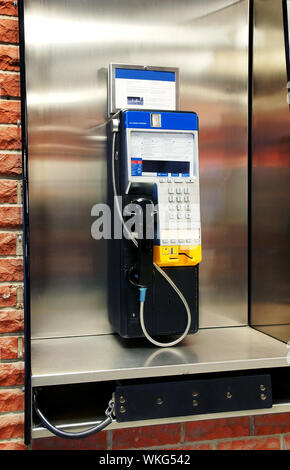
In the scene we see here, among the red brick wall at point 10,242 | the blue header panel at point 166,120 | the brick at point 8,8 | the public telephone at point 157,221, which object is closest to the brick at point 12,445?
the red brick wall at point 10,242

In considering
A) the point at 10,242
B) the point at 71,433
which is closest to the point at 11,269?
the point at 10,242

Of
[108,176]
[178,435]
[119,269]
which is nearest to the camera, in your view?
[119,269]

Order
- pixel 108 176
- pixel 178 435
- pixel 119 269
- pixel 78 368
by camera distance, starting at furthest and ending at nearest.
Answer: pixel 178 435 → pixel 108 176 → pixel 119 269 → pixel 78 368

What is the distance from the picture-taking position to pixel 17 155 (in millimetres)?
1465

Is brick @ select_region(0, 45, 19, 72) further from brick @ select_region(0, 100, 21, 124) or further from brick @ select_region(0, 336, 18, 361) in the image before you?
brick @ select_region(0, 336, 18, 361)

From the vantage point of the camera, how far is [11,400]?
1.46 m

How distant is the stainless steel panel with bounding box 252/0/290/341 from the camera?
1554 millimetres

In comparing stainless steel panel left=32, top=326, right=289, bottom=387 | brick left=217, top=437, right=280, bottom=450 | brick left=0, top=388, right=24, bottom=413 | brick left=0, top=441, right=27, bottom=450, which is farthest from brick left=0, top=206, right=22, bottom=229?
brick left=217, top=437, right=280, bottom=450

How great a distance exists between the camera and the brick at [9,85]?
1.45 meters

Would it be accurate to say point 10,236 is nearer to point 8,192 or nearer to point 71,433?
point 8,192

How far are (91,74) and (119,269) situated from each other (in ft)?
2.17

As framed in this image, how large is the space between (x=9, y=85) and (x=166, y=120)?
0.48 meters
